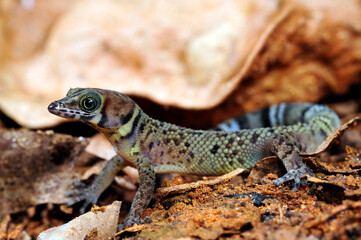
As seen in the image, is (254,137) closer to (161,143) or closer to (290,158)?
(290,158)

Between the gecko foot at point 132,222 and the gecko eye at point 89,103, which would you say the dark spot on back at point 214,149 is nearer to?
the gecko foot at point 132,222

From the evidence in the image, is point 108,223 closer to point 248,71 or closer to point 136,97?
point 136,97

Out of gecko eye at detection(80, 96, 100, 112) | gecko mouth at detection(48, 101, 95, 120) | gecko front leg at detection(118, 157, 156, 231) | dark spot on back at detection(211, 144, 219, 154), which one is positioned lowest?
gecko front leg at detection(118, 157, 156, 231)

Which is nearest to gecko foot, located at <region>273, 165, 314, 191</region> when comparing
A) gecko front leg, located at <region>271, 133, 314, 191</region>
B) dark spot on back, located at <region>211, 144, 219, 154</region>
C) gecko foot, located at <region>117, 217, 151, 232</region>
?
gecko front leg, located at <region>271, 133, 314, 191</region>

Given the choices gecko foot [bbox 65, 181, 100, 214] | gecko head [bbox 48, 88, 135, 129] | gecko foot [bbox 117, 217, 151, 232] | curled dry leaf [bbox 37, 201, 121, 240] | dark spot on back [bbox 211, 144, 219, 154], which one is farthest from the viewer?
gecko foot [bbox 65, 181, 100, 214]

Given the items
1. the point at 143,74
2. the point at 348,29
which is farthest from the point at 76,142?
the point at 348,29

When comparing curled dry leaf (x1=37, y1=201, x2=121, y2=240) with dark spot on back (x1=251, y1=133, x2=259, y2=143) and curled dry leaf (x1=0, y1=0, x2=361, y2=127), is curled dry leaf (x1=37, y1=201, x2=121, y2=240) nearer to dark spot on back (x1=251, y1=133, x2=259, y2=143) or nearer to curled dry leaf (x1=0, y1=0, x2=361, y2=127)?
dark spot on back (x1=251, y1=133, x2=259, y2=143)

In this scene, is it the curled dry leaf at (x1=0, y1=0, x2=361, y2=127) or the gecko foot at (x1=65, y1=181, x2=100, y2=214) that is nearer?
the gecko foot at (x1=65, y1=181, x2=100, y2=214)

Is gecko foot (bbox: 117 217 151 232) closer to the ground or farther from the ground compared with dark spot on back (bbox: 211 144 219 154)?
closer to the ground
